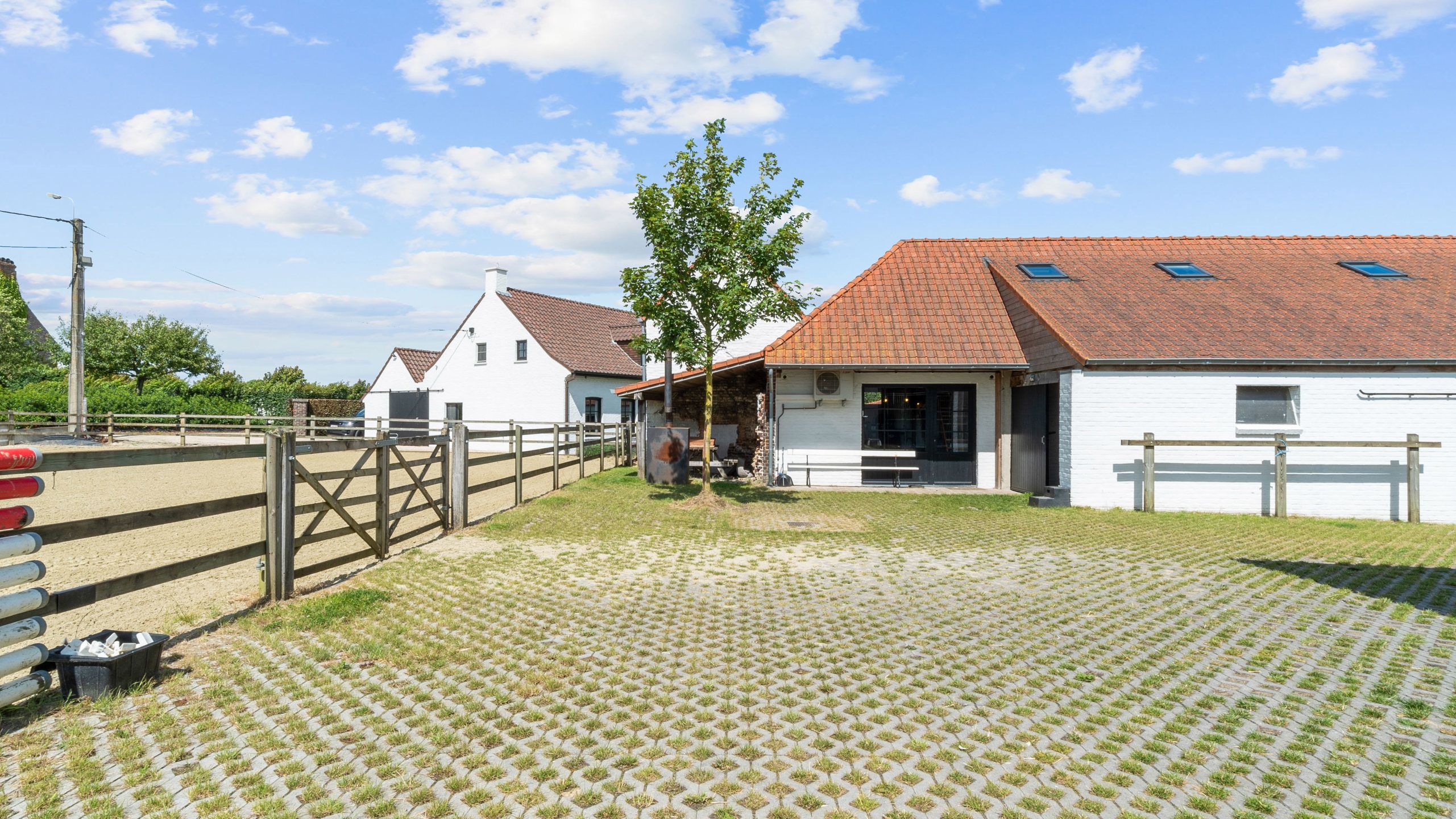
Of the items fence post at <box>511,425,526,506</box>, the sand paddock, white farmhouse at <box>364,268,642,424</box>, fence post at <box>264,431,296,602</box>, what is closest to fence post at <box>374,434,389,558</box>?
the sand paddock

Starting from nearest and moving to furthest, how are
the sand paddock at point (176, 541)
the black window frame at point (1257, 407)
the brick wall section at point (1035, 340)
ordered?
1. the sand paddock at point (176, 541)
2. the black window frame at point (1257, 407)
3. the brick wall section at point (1035, 340)

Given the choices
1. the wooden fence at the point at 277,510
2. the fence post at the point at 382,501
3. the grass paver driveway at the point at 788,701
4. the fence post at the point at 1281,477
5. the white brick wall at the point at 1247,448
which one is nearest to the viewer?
the grass paver driveway at the point at 788,701

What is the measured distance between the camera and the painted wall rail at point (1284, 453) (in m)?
12.9

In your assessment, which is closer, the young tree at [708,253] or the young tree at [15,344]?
the young tree at [708,253]

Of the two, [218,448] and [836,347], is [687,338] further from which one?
[218,448]

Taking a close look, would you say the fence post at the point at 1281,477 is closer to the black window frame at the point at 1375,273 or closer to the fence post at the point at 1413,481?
the fence post at the point at 1413,481

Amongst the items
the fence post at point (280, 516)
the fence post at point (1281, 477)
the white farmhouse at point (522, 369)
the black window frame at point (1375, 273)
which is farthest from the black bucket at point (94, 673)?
the white farmhouse at point (522, 369)

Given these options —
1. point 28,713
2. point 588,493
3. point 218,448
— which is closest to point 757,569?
point 218,448

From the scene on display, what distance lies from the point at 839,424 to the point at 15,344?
44.0 metres

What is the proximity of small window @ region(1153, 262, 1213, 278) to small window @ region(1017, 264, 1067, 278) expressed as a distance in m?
2.28

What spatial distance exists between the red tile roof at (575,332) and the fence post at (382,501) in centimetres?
2176

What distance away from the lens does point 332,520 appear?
1102 cm

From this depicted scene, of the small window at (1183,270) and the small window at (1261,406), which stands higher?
the small window at (1183,270)

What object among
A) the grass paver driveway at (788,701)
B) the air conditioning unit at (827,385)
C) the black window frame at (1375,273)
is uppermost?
the black window frame at (1375,273)
